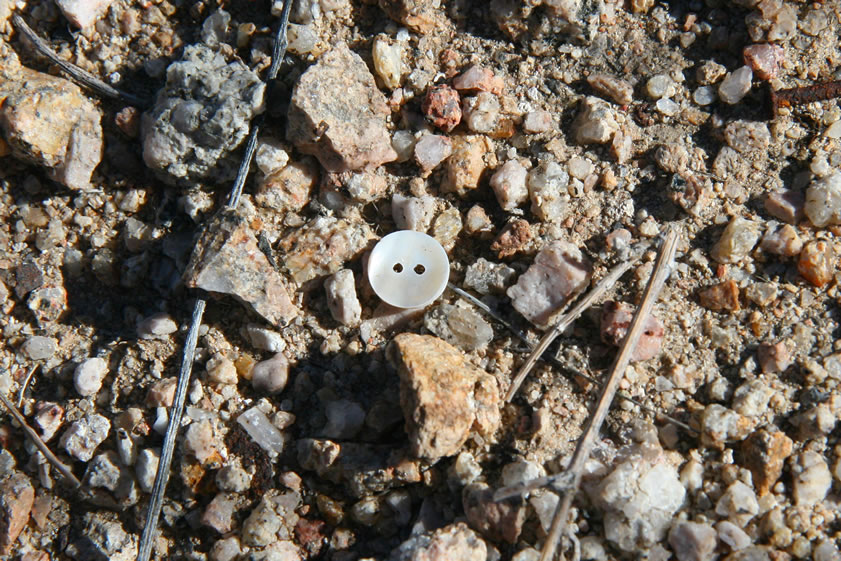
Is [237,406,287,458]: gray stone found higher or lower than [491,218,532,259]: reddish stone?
lower

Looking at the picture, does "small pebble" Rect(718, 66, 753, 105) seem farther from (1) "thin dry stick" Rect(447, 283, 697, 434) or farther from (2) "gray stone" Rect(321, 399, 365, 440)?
(2) "gray stone" Rect(321, 399, 365, 440)

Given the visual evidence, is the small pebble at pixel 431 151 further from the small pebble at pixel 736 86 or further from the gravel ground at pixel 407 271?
the small pebble at pixel 736 86

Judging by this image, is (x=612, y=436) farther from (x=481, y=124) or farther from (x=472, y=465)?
(x=481, y=124)

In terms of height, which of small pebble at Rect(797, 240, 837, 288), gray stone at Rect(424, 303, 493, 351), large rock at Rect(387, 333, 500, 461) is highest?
small pebble at Rect(797, 240, 837, 288)

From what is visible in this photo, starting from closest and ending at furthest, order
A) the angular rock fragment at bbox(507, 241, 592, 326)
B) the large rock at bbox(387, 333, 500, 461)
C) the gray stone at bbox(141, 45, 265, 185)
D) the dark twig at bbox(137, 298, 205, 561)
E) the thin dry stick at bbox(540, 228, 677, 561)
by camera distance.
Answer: the thin dry stick at bbox(540, 228, 677, 561) < the large rock at bbox(387, 333, 500, 461) < the dark twig at bbox(137, 298, 205, 561) < the angular rock fragment at bbox(507, 241, 592, 326) < the gray stone at bbox(141, 45, 265, 185)

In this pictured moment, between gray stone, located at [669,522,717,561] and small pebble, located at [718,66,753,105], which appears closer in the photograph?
gray stone, located at [669,522,717,561]

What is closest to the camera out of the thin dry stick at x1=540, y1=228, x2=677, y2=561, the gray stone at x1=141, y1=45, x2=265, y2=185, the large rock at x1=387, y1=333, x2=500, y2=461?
the thin dry stick at x1=540, y1=228, x2=677, y2=561

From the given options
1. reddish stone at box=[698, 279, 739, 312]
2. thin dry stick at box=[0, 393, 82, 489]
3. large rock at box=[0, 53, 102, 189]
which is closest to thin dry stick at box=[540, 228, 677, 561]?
reddish stone at box=[698, 279, 739, 312]
